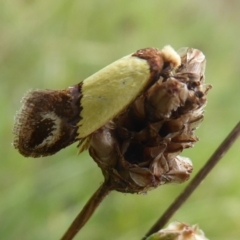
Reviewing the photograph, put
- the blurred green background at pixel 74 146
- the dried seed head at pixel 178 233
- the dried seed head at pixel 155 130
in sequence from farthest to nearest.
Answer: the blurred green background at pixel 74 146 < the dried seed head at pixel 178 233 < the dried seed head at pixel 155 130

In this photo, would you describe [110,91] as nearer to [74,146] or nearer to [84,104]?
[84,104]

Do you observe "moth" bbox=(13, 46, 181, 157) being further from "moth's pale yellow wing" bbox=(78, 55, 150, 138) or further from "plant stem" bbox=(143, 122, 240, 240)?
"plant stem" bbox=(143, 122, 240, 240)

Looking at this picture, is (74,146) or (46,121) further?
(74,146)

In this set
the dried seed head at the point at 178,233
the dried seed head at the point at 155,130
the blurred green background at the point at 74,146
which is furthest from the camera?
the blurred green background at the point at 74,146

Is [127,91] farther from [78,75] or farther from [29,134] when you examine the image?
[78,75]

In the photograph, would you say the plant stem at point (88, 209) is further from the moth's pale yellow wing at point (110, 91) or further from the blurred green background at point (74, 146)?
the blurred green background at point (74, 146)

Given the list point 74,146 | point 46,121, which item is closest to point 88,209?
point 46,121

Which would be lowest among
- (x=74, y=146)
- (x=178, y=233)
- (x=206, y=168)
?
(x=74, y=146)

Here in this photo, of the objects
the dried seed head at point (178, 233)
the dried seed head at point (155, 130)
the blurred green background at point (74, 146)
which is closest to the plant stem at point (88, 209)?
the dried seed head at point (155, 130)
